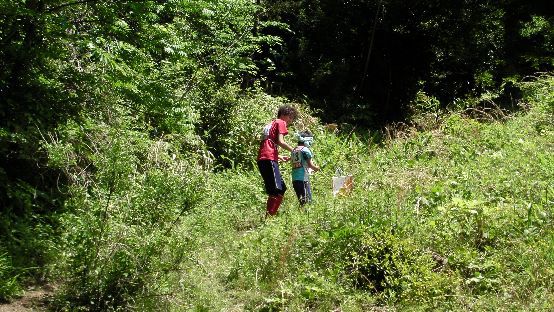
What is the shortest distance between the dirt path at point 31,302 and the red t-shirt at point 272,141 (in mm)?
3185

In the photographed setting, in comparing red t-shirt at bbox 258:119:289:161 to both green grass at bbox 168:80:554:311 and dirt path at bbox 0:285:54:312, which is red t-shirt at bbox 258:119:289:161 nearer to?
green grass at bbox 168:80:554:311

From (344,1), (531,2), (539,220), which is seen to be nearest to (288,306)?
(539,220)

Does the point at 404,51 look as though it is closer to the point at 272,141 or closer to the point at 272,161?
the point at 272,141

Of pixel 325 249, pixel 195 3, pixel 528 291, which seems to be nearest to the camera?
pixel 528 291

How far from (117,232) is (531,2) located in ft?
45.5

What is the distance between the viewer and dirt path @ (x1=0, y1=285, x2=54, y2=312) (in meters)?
5.80

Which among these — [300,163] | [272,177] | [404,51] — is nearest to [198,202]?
[272,177]

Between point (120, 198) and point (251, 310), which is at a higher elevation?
point (120, 198)

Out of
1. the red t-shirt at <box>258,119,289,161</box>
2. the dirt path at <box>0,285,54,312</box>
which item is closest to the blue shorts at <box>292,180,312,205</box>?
the red t-shirt at <box>258,119,289,161</box>

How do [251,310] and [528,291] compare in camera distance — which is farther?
[251,310]

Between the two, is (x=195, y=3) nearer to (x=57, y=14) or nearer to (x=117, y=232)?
(x=57, y=14)

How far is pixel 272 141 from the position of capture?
834cm

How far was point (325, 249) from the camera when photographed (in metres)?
6.43

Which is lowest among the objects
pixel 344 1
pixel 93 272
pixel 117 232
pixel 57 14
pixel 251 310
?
pixel 251 310
